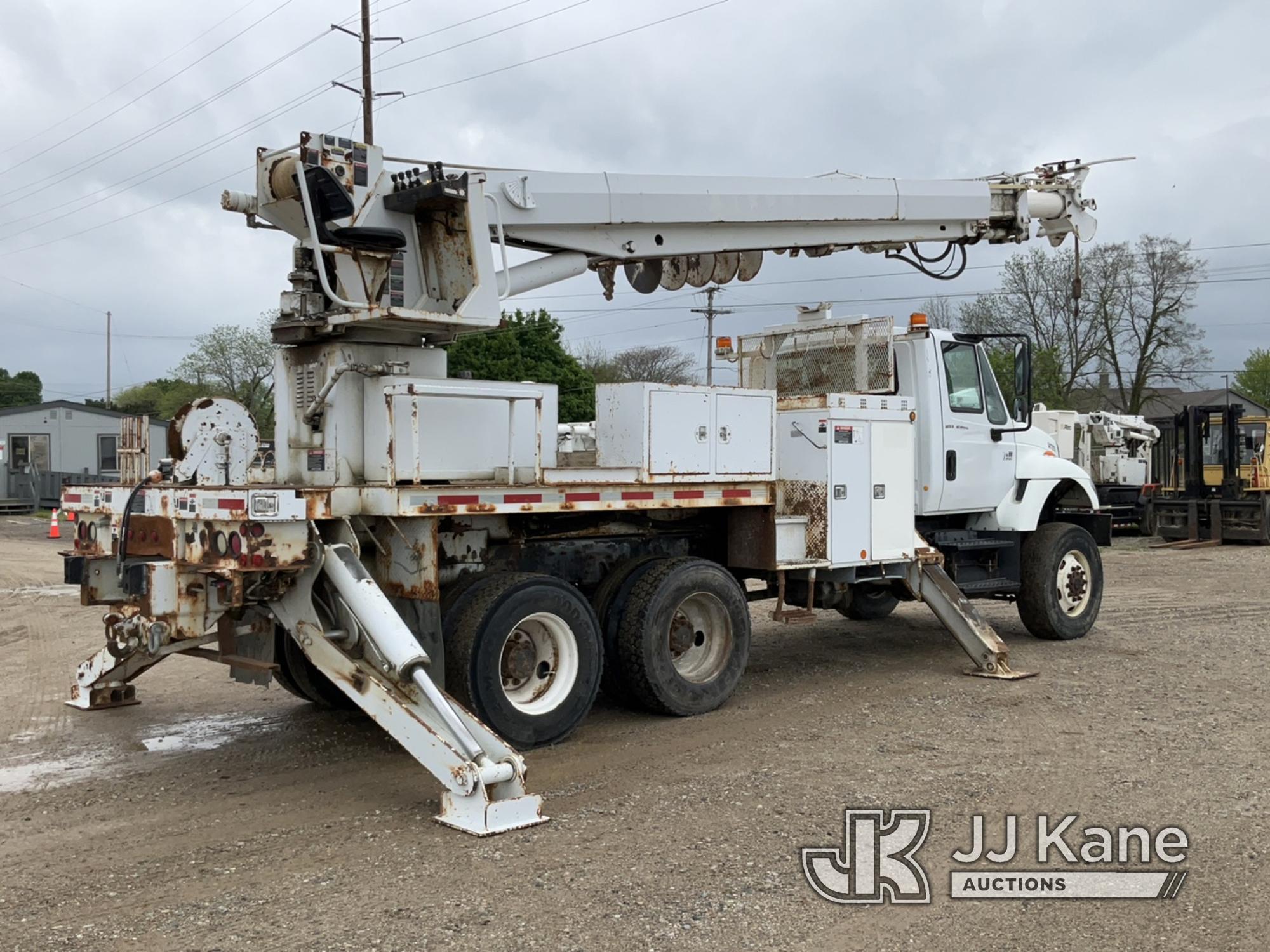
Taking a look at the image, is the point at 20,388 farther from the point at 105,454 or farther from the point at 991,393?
the point at 991,393

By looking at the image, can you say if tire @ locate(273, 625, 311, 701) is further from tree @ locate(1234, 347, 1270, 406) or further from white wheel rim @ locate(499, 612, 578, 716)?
tree @ locate(1234, 347, 1270, 406)

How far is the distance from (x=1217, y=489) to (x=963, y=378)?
1720 cm

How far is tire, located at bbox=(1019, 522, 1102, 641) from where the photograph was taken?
1055 cm

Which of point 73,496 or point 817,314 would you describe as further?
point 817,314

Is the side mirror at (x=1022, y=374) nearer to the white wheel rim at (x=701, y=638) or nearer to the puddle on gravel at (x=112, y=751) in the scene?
the white wheel rim at (x=701, y=638)

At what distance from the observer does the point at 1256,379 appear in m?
79.6

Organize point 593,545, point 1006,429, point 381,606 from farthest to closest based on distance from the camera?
point 1006,429 → point 593,545 → point 381,606

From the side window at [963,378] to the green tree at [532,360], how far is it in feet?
72.1

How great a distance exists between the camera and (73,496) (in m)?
7.21

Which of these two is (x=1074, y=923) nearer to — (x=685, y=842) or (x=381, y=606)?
(x=685, y=842)

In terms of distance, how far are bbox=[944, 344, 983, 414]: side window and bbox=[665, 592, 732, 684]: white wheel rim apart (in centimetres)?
306

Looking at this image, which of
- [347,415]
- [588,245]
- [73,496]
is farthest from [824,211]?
[73,496]

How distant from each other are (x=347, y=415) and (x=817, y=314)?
15.6 feet

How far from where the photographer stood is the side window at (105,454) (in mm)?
37344
